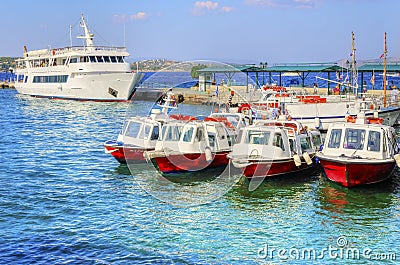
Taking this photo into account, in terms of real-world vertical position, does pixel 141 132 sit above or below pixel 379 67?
below

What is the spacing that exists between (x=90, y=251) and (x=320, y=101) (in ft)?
92.2

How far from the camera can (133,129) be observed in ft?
86.7

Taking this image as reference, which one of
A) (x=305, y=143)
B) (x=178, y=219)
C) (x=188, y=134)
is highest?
(x=188, y=134)

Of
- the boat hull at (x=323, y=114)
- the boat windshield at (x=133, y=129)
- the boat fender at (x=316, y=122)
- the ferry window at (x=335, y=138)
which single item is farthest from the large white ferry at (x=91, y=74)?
the ferry window at (x=335, y=138)

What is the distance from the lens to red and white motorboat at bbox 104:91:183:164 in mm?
25391

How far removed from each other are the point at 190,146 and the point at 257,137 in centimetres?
317

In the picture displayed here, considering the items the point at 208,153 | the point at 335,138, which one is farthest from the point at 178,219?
the point at 335,138

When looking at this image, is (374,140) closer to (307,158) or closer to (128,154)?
(307,158)

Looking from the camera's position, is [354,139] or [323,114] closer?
[354,139]

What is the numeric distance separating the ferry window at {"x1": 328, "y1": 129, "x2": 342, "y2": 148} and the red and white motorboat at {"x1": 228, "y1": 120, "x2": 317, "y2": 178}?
139 centimetres

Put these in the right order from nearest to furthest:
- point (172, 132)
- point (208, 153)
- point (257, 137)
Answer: point (257, 137) → point (208, 153) → point (172, 132)

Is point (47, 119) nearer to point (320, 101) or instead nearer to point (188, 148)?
point (320, 101)

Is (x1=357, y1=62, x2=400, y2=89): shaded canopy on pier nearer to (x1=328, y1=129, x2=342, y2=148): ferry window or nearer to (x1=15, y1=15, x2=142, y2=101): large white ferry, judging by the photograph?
(x1=328, y1=129, x2=342, y2=148): ferry window

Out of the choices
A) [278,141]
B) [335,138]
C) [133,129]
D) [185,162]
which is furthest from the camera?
[133,129]
